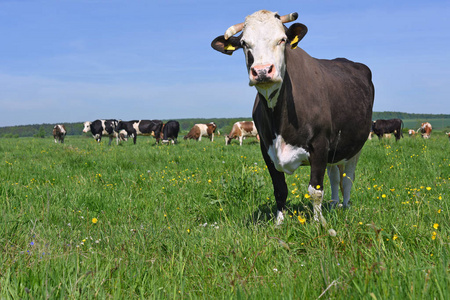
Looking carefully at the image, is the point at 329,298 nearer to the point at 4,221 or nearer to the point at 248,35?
the point at 248,35

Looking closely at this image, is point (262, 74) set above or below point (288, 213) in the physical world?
above

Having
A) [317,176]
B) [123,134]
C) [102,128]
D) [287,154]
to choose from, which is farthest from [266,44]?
[102,128]

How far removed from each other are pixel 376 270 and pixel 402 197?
3.49m

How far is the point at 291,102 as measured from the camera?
14.0 ft

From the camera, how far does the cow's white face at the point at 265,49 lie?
3568 mm

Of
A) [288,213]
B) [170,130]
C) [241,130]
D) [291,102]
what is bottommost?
[288,213]

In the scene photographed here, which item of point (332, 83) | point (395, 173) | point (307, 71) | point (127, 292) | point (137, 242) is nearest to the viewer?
point (127, 292)

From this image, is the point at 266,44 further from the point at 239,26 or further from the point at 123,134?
the point at 123,134

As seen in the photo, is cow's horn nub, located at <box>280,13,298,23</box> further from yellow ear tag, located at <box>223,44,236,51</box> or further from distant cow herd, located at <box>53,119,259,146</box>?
distant cow herd, located at <box>53,119,259,146</box>

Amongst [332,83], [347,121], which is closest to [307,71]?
[332,83]

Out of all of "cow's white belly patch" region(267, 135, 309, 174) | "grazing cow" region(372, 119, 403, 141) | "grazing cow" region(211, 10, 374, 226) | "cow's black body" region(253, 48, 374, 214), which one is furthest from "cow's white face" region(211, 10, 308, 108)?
"grazing cow" region(372, 119, 403, 141)

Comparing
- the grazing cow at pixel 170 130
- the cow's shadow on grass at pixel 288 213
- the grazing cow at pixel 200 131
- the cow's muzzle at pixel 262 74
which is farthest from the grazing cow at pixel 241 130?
the cow's muzzle at pixel 262 74

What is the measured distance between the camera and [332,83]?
193 inches

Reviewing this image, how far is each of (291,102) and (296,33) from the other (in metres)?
0.76
